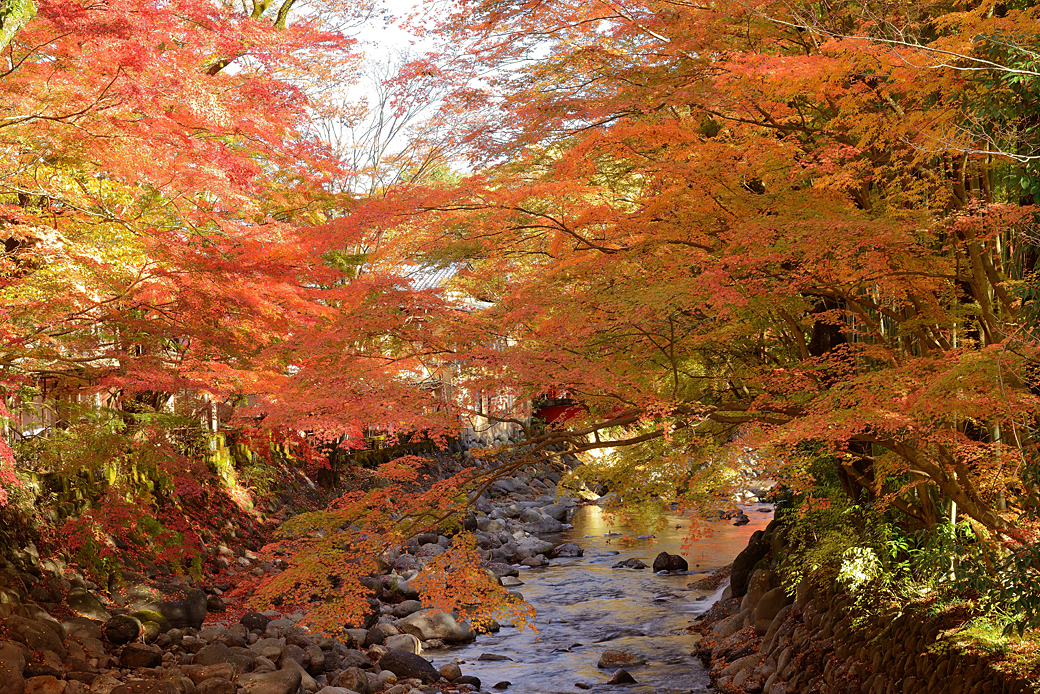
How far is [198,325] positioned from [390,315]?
2603 mm

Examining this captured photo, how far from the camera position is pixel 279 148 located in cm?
1041

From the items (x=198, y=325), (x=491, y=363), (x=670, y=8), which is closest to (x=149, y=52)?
(x=198, y=325)

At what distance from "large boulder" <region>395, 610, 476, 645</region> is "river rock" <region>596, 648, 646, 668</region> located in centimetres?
224

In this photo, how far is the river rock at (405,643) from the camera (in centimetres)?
1080

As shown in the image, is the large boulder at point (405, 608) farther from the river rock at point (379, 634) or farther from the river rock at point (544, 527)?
the river rock at point (544, 527)

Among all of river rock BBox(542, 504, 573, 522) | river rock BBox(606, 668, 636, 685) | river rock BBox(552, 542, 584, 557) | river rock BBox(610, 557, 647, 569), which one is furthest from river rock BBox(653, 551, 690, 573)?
river rock BBox(542, 504, 573, 522)

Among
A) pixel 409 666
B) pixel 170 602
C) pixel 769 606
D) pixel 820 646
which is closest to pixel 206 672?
pixel 170 602

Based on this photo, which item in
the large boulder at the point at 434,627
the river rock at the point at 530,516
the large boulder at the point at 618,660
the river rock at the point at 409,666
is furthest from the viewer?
the river rock at the point at 530,516

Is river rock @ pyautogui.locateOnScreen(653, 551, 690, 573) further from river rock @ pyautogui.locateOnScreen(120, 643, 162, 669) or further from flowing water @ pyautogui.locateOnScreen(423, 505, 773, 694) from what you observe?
river rock @ pyautogui.locateOnScreen(120, 643, 162, 669)

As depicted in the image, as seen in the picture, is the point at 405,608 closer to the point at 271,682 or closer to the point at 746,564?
the point at 271,682

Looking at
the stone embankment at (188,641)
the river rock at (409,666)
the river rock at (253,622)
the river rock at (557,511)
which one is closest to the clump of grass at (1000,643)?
the stone embankment at (188,641)

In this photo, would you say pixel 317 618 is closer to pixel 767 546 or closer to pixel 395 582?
pixel 395 582

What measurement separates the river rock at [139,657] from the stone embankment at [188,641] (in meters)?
0.01

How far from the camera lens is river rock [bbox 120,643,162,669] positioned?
7883 millimetres
